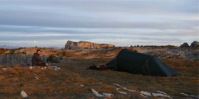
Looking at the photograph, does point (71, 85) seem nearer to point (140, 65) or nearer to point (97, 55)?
point (140, 65)

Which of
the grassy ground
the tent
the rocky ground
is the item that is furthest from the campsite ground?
the rocky ground

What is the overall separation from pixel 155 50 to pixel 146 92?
2480cm

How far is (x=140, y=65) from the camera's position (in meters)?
15.0

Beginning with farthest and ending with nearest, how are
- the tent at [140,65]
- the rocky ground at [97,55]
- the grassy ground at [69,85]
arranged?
the rocky ground at [97,55] → the tent at [140,65] → the grassy ground at [69,85]

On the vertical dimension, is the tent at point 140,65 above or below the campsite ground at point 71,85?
above

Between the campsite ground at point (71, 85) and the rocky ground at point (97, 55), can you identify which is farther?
the rocky ground at point (97, 55)

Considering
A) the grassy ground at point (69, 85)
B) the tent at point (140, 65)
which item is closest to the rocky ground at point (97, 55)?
the tent at point (140, 65)

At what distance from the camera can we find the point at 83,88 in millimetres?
9422

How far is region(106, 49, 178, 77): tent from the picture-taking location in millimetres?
14586

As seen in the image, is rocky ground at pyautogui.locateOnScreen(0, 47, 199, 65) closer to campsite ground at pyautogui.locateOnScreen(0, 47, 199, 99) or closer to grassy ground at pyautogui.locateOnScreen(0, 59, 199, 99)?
grassy ground at pyautogui.locateOnScreen(0, 59, 199, 99)

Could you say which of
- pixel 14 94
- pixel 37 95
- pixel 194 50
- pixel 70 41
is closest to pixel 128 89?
pixel 37 95

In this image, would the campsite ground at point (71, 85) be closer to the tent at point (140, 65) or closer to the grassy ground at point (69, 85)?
the grassy ground at point (69, 85)

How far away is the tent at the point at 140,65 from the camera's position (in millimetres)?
14586

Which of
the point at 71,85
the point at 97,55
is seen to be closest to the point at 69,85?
the point at 71,85
